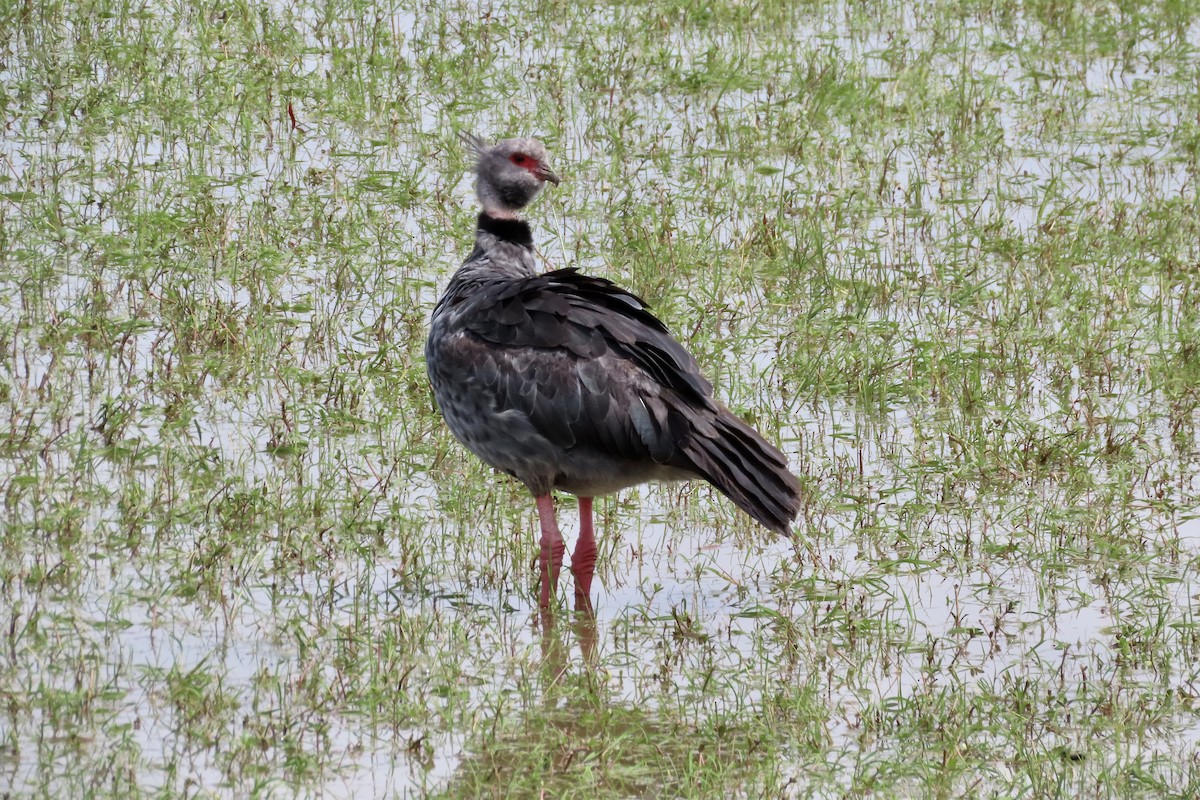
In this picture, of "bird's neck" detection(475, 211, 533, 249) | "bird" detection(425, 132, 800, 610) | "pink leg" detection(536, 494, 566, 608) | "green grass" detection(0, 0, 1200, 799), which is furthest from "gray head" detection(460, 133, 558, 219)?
"pink leg" detection(536, 494, 566, 608)

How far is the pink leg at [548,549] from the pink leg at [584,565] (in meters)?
0.05

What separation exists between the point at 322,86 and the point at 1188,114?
196 inches

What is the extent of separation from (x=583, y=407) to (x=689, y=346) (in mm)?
2034

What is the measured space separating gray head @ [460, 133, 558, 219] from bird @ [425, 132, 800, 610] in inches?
26.5

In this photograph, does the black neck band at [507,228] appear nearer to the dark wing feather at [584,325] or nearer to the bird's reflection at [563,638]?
the dark wing feather at [584,325]

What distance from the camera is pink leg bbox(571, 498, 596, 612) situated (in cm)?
617

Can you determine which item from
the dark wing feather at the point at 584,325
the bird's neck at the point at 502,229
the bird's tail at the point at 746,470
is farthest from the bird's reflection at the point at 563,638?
the bird's neck at the point at 502,229

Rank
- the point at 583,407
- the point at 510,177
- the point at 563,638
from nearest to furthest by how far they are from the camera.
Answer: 1. the point at 563,638
2. the point at 583,407
3. the point at 510,177

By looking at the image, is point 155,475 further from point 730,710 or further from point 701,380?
point 730,710

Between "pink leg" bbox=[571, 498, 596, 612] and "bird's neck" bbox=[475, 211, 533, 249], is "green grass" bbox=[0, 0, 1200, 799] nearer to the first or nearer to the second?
"pink leg" bbox=[571, 498, 596, 612]

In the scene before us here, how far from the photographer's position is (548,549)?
616 centimetres

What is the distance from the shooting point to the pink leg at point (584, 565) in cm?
617

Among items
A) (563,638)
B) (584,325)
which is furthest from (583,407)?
(563,638)

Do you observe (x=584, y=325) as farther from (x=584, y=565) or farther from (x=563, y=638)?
(x=563, y=638)
